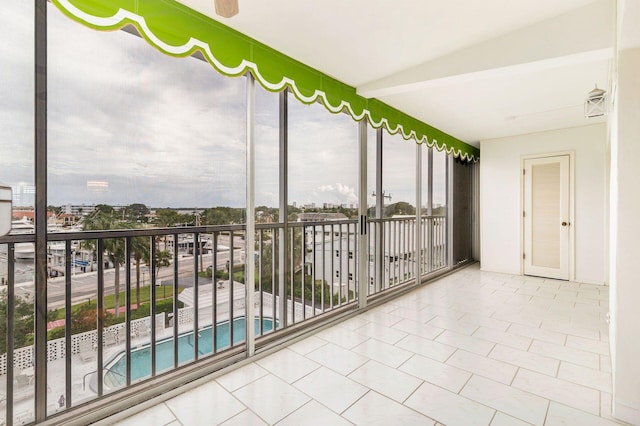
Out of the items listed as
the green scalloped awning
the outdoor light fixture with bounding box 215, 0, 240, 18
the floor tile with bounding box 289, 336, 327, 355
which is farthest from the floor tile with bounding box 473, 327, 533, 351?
the outdoor light fixture with bounding box 215, 0, 240, 18

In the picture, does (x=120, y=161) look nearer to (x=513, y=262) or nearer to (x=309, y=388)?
(x=309, y=388)

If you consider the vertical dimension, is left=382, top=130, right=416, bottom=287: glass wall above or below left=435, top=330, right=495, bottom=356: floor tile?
above

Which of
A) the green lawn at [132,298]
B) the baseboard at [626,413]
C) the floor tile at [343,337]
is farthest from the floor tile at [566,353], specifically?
the green lawn at [132,298]

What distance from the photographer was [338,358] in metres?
2.53

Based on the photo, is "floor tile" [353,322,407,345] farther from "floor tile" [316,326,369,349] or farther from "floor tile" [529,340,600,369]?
"floor tile" [529,340,600,369]

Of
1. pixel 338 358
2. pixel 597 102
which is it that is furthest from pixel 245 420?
pixel 597 102

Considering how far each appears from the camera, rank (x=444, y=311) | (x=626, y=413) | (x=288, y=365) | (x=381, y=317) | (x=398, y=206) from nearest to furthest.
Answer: (x=626, y=413) < (x=288, y=365) < (x=381, y=317) < (x=444, y=311) < (x=398, y=206)

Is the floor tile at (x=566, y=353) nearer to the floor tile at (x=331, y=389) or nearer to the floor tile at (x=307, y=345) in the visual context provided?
the floor tile at (x=331, y=389)

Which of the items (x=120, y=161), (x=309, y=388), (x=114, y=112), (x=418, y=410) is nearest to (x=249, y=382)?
(x=309, y=388)

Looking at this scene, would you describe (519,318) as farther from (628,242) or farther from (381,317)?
(628,242)

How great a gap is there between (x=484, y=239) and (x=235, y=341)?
16.4 feet

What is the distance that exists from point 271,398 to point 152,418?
2.24ft

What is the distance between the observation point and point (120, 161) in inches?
73.9

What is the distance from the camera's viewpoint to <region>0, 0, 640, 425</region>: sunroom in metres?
1.64
